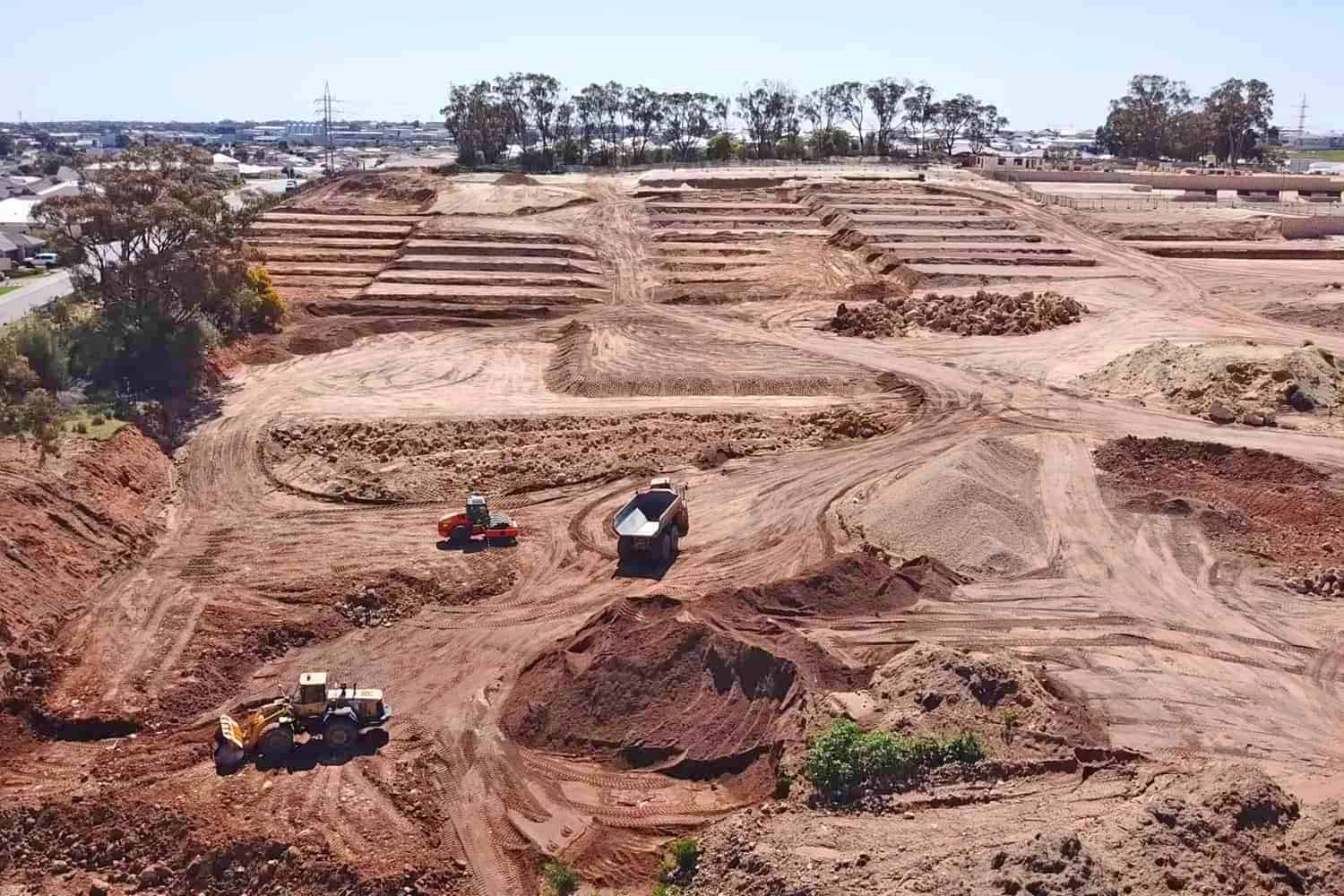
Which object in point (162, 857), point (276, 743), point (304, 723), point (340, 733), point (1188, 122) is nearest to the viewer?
point (162, 857)

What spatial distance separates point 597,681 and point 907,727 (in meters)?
5.03

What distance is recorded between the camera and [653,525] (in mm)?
23719

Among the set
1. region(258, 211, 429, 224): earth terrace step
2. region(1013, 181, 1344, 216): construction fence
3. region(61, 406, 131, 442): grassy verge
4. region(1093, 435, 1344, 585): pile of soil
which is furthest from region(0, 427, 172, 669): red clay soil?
region(1013, 181, 1344, 216): construction fence

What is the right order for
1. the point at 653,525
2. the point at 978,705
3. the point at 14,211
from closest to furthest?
the point at 978,705 → the point at 653,525 → the point at 14,211

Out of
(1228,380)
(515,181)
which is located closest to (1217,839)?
(1228,380)

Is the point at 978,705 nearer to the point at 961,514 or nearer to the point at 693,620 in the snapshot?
the point at 693,620

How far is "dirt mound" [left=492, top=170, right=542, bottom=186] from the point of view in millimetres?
74125

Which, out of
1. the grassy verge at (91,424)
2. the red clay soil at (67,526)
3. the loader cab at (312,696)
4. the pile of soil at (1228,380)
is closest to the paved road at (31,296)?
the grassy verge at (91,424)

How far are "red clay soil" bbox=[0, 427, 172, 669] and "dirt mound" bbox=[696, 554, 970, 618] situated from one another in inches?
487

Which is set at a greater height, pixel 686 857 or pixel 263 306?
pixel 263 306

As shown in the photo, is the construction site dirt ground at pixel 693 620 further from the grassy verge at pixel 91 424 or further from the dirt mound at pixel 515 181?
the dirt mound at pixel 515 181

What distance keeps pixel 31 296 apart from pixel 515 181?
34.4 metres

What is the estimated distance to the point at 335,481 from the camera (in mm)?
28141

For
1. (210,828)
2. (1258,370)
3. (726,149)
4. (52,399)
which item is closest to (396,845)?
(210,828)
